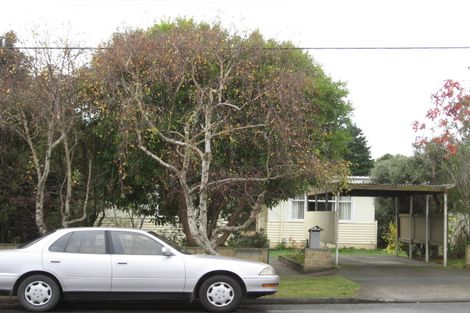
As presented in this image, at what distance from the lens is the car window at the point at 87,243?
33.3ft

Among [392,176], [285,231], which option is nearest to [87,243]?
[285,231]

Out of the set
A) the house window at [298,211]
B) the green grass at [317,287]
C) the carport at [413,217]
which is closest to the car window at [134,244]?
the green grass at [317,287]

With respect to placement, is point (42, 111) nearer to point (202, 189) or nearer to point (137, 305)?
point (202, 189)

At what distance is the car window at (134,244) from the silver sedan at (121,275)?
0.02 m

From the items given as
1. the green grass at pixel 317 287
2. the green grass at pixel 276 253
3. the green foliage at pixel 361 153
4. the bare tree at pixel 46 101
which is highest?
the green foliage at pixel 361 153

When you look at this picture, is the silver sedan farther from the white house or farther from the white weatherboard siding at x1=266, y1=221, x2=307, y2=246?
the white weatherboard siding at x1=266, y1=221, x2=307, y2=246

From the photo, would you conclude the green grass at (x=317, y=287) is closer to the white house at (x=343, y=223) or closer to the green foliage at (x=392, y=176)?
the green foliage at (x=392, y=176)

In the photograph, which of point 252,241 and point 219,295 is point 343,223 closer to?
point 252,241

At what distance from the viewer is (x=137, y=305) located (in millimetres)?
11023

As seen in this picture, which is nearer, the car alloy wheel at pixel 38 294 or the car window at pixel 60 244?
the car alloy wheel at pixel 38 294

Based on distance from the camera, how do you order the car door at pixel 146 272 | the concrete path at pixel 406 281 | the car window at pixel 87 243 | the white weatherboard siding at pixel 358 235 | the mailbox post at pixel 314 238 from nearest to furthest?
1. the car door at pixel 146 272
2. the car window at pixel 87 243
3. the concrete path at pixel 406 281
4. the mailbox post at pixel 314 238
5. the white weatherboard siding at pixel 358 235

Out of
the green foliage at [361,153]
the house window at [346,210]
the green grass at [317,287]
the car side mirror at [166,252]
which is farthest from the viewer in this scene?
the green foliage at [361,153]

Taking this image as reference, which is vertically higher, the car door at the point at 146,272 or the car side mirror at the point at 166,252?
the car side mirror at the point at 166,252

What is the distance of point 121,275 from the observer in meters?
9.95
